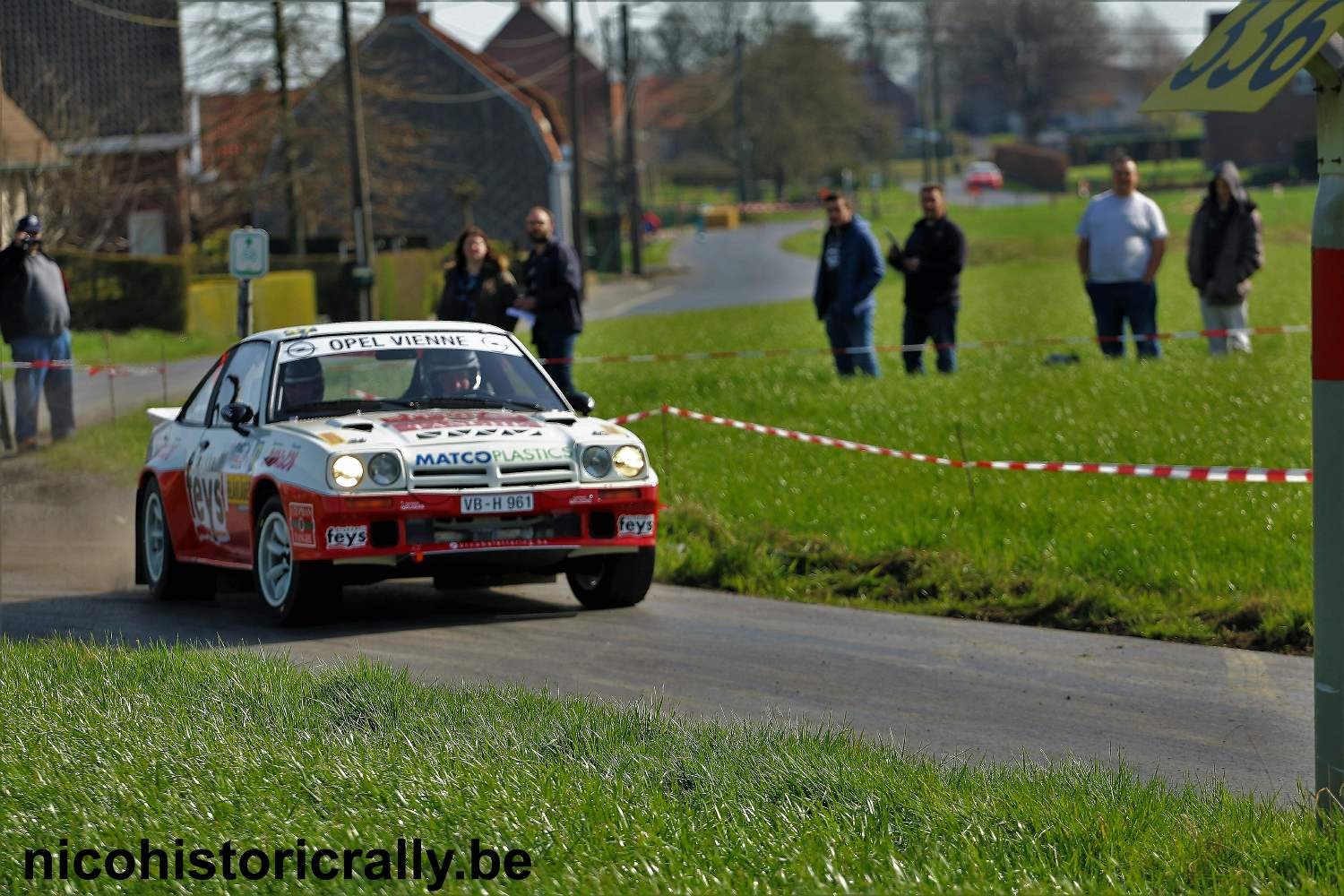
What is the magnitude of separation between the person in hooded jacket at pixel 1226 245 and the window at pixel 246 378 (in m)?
10.5

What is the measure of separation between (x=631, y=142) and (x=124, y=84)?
1566cm

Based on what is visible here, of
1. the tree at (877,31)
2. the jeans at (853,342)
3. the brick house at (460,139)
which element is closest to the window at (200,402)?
the jeans at (853,342)

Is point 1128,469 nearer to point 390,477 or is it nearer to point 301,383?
point 390,477

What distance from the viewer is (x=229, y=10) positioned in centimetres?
4781

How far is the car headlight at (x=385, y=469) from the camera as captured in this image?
32.2ft

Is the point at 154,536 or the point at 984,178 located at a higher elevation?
the point at 984,178

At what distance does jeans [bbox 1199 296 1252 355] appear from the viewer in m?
20.0

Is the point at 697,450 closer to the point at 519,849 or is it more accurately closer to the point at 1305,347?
the point at 1305,347

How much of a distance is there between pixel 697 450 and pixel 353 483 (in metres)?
5.88

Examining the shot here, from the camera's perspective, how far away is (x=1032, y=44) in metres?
134

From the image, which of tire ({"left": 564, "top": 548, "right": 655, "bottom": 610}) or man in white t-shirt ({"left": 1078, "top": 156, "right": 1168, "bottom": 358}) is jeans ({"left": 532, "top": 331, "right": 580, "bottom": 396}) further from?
tire ({"left": 564, "top": 548, "right": 655, "bottom": 610})

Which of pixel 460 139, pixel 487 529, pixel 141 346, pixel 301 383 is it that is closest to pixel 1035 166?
pixel 460 139

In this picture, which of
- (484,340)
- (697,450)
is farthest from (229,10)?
(484,340)

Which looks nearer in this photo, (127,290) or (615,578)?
(615,578)
